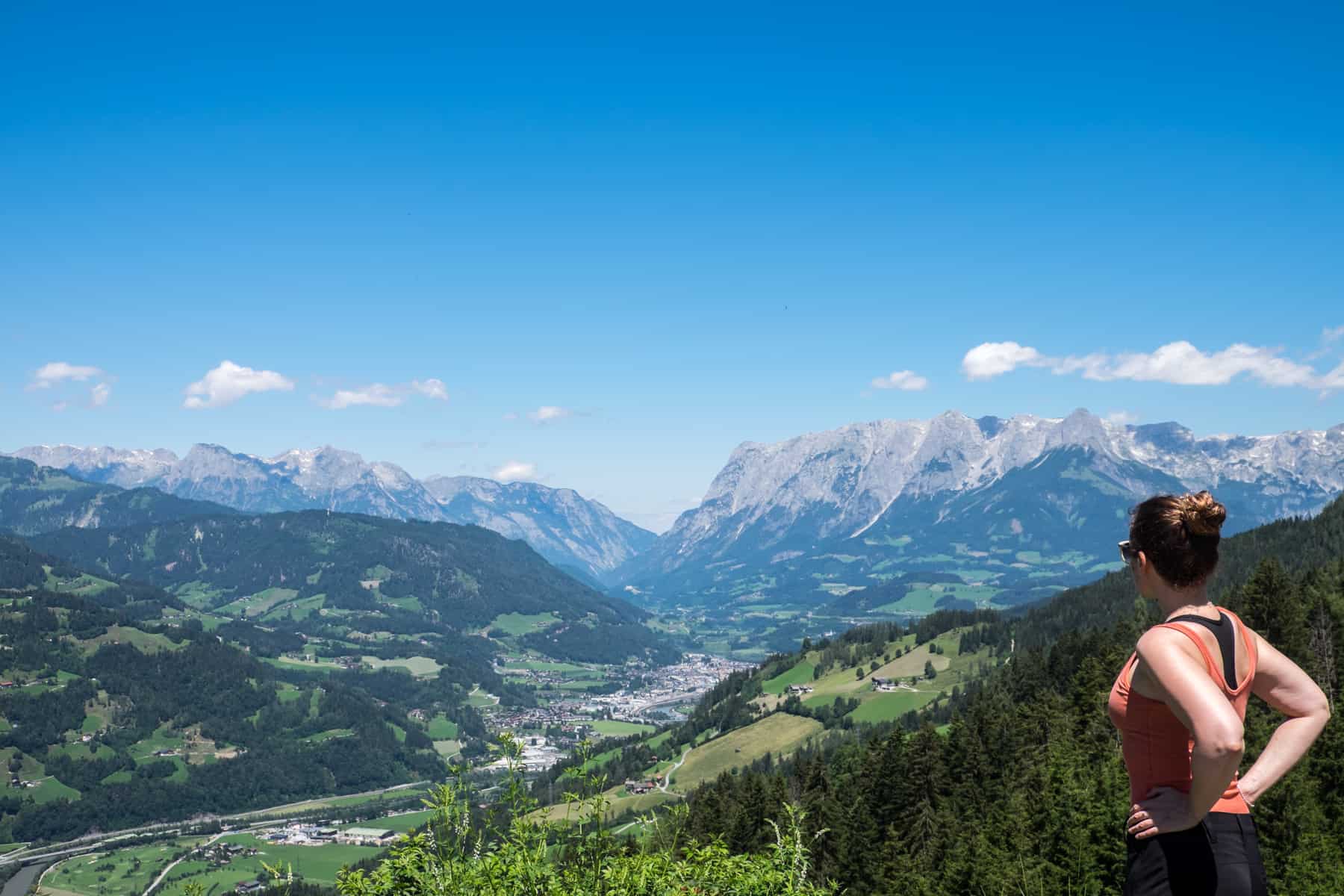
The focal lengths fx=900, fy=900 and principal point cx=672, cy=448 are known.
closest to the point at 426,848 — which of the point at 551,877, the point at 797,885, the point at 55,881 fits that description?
the point at 551,877

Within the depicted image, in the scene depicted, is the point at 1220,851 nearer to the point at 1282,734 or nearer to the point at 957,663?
the point at 1282,734

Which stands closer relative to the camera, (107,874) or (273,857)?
(273,857)

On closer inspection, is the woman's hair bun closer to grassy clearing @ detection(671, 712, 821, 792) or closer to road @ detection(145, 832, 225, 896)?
grassy clearing @ detection(671, 712, 821, 792)

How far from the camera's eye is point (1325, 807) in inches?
1658

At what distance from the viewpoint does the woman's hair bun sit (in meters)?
5.04

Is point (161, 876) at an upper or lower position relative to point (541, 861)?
lower

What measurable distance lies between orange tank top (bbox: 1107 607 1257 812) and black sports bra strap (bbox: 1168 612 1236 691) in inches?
1.9

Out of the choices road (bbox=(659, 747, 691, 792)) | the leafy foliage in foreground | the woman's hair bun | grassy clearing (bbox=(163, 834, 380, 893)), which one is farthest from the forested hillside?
grassy clearing (bbox=(163, 834, 380, 893))

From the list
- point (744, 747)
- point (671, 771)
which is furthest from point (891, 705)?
point (671, 771)

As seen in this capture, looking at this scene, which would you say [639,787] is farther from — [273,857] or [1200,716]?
[1200,716]

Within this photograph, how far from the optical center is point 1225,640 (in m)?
5.01

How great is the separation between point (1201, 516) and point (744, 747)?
7206 inches

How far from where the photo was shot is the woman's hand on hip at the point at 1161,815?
490 centimetres

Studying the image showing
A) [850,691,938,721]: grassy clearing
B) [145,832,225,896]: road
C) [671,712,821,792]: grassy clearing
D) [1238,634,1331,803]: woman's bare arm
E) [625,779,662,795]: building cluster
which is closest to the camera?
[1238,634,1331,803]: woman's bare arm
